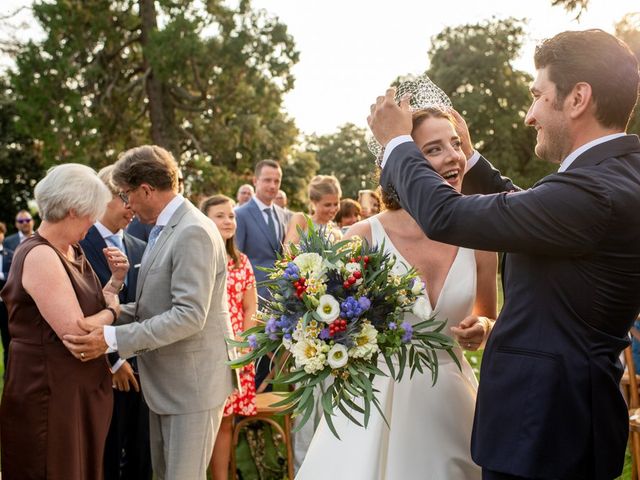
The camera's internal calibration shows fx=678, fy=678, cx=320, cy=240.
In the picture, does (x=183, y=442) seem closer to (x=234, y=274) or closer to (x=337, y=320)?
(x=337, y=320)

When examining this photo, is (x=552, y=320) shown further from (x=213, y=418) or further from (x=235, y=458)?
(x=235, y=458)

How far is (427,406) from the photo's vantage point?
113 inches

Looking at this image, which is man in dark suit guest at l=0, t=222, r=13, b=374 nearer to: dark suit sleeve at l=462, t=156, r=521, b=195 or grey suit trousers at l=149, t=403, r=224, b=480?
grey suit trousers at l=149, t=403, r=224, b=480

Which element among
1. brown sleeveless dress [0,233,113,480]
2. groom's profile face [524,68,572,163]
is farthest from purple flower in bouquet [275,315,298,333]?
brown sleeveless dress [0,233,113,480]

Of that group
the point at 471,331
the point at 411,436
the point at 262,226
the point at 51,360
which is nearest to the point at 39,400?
the point at 51,360

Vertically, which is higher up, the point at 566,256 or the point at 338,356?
the point at 566,256

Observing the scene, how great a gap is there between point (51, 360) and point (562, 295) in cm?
244

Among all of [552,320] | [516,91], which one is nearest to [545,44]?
[552,320]

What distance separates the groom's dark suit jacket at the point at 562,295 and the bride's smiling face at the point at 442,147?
2.63 feet

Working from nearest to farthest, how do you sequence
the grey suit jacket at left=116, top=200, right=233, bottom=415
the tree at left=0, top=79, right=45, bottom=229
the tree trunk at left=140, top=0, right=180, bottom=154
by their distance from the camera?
the grey suit jacket at left=116, top=200, right=233, bottom=415 < the tree trunk at left=140, top=0, right=180, bottom=154 < the tree at left=0, top=79, right=45, bottom=229

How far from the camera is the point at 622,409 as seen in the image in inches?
81.6

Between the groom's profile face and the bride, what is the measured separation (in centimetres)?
72

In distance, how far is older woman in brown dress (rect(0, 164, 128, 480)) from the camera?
10.7ft

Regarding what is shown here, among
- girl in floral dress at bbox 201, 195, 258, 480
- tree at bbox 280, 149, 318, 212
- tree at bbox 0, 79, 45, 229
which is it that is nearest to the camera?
girl in floral dress at bbox 201, 195, 258, 480
